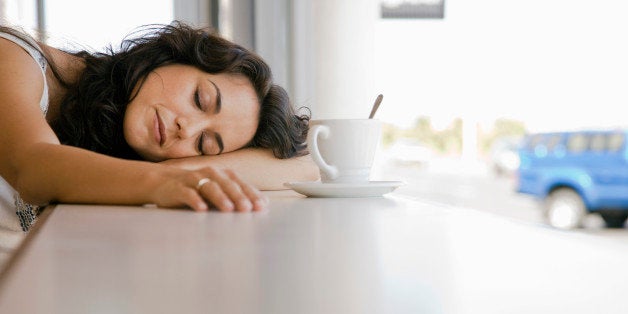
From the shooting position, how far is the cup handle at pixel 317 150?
0.90 m

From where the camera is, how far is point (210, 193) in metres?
0.64

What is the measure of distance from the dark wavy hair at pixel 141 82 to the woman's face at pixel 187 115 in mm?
47

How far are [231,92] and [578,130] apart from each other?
84.9 inches

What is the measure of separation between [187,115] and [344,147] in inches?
15.7

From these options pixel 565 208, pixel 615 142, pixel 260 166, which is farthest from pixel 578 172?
pixel 260 166

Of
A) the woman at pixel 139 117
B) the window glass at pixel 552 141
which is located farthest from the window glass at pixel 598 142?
the woman at pixel 139 117

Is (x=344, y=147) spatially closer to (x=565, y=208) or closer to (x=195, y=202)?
(x=195, y=202)

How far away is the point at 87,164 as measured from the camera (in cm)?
76

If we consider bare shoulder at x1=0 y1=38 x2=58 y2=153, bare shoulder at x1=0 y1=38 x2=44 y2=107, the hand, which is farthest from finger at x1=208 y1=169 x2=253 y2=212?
bare shoulder at x1=0 y1=38 x2=44 y2=107

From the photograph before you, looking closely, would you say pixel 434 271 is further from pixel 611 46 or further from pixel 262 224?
pixel 611 46

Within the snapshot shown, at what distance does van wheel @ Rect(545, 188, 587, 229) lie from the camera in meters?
3.45

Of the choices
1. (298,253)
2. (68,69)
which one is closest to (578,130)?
(68,69)

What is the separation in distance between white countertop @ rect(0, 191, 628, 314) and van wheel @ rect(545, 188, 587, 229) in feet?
10.5

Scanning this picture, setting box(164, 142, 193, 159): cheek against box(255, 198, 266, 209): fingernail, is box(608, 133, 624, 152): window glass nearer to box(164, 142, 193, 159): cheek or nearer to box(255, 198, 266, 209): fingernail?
box(164, 142, 193, 159): cheek
